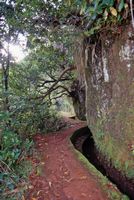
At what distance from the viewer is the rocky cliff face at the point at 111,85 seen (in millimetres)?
4613

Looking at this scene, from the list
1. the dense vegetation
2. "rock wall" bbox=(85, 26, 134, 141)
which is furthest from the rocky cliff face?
the dense vegetation

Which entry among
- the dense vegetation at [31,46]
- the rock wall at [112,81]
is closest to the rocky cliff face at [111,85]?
the rock wall at [112,81]

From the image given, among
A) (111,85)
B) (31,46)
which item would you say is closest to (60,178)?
(111,85)

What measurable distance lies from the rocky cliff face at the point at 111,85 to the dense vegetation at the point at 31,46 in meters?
0.39

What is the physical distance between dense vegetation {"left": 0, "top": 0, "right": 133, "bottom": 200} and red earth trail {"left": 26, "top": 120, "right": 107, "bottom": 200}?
0.35 metres

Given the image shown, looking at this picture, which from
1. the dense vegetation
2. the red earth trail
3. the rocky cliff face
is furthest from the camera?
the rocky cliff face

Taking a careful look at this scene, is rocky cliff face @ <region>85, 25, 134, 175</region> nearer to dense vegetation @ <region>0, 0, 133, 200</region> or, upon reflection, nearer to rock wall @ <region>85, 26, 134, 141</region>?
rock wall @ <region>85, 26, 134, 141</region>

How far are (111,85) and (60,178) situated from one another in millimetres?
2118

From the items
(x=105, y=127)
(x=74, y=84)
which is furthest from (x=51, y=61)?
(x=105, y=127)

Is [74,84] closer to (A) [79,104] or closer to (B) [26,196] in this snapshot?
(A) [79,104]

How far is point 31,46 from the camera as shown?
7.60 meters

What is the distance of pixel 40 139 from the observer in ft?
23.5

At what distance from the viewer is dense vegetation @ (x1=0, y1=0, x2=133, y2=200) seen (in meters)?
4.24

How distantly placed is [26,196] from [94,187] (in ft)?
3.69
